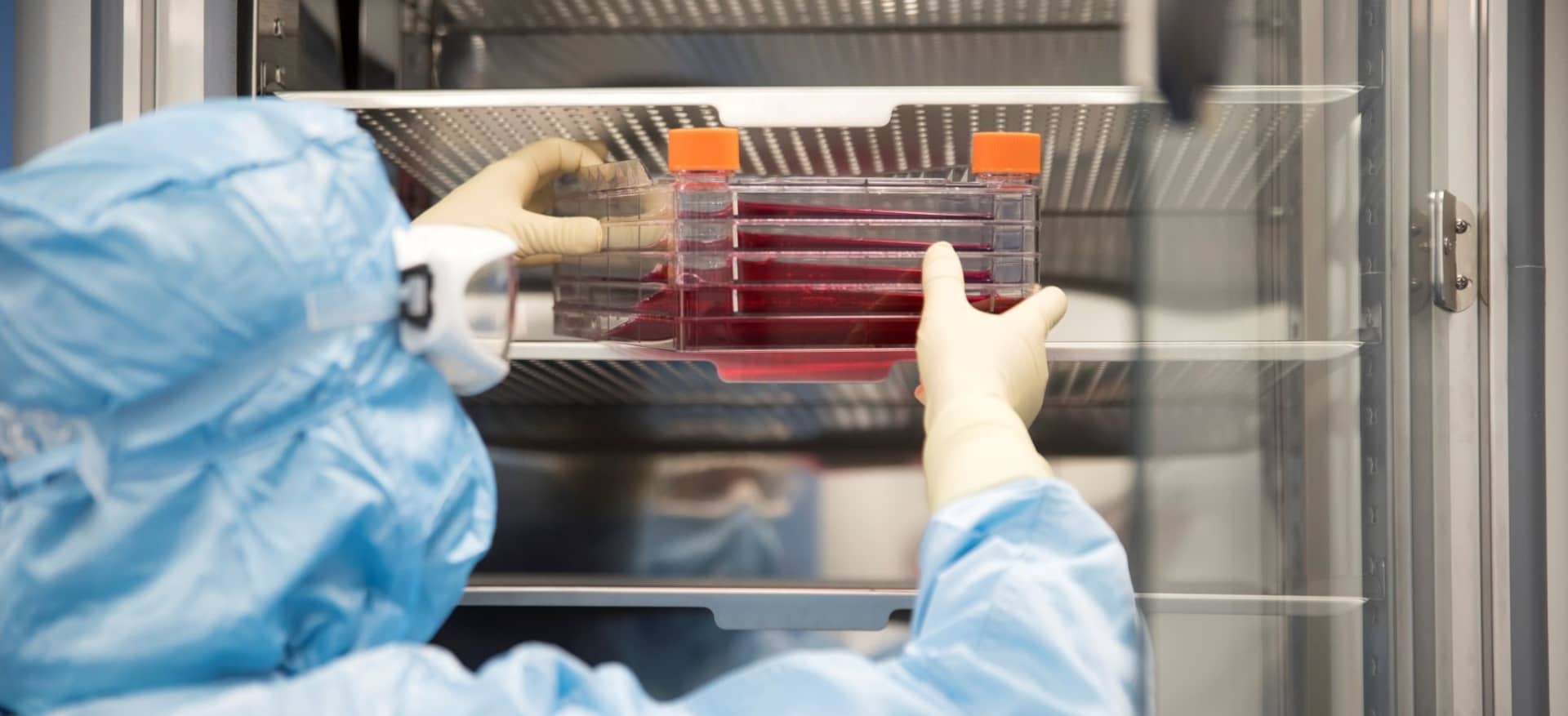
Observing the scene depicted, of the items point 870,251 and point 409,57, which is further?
point 409,57

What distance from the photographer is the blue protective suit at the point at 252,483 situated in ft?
2.30

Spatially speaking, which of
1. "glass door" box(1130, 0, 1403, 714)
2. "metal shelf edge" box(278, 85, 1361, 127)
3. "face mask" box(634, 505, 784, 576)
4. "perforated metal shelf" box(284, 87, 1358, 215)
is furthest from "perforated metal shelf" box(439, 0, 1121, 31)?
"glass door" box(1130, 0, 1403, 714)

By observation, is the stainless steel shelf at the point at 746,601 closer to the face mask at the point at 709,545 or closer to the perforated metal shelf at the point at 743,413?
the face mask at the point at 709,545

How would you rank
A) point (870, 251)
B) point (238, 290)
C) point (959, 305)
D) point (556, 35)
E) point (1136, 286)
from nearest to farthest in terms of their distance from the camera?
point (238, 290) < point (1136, 286) < point (959, 305) < point (870, 251) < point (556, 35)

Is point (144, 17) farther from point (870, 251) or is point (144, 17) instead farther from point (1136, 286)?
point (1136, 286)

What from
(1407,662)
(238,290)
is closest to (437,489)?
(238,290)

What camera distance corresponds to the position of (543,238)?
54.4 inches

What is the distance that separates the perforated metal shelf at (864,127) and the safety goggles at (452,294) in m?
0.46

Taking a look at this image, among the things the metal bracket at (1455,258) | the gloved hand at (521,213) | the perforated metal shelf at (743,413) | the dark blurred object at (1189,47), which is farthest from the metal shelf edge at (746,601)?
the dark blurred object at (1189,47)

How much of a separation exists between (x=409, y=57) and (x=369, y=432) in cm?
115

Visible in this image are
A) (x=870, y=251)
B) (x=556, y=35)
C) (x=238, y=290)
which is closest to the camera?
(x=238, y=290)

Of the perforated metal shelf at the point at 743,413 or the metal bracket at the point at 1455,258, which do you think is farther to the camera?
the perforated metal shelf at the point at 743,413

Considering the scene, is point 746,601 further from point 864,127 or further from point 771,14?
point 771,14

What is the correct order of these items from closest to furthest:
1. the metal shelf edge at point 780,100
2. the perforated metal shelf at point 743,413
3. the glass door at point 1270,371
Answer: the glass door at point 1270,371 < the metal shelf edge at point 780,100 < the perforated metal shelf at point 743,413
